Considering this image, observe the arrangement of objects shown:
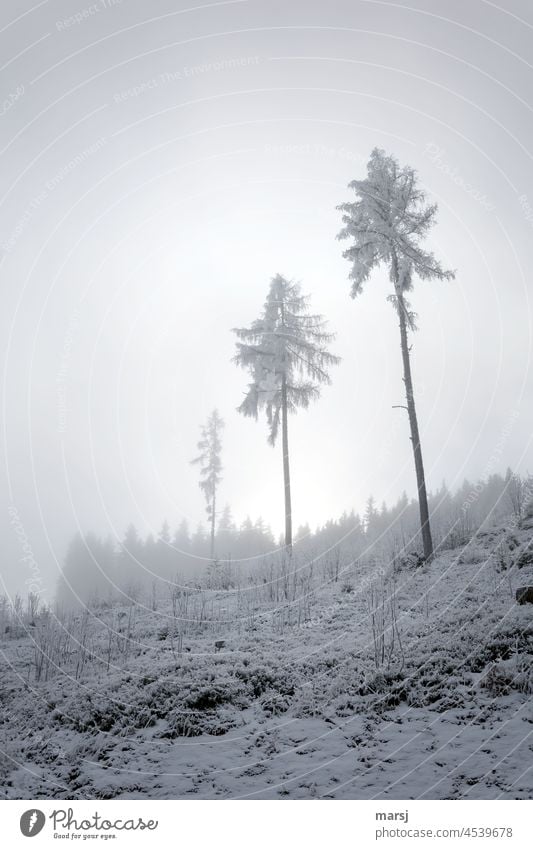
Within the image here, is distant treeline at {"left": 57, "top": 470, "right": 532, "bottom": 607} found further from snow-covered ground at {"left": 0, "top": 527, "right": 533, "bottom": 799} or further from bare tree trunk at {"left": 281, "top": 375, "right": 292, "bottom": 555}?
snow-covered ground at {"left": 0, "top": 527, "right": 533, "bottom": 799}

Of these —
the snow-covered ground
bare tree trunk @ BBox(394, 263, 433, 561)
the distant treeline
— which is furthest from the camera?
the distant treeline

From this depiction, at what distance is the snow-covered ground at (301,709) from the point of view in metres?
5.01

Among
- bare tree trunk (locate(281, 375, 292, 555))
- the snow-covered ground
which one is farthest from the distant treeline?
the snow-covered ground

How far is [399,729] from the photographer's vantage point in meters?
5.66

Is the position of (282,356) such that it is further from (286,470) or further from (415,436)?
(415,436)

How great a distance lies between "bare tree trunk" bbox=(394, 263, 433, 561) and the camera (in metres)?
13.7

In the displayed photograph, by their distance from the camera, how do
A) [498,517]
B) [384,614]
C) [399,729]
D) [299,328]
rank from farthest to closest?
[299,328], [498,517], [384,614], [399,729]

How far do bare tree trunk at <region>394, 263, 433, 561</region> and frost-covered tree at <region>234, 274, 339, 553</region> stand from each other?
22.1 feet

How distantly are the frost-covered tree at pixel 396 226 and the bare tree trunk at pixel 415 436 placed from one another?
3 cm

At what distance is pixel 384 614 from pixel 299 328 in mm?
15393

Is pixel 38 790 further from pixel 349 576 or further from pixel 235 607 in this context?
pixel 349 576
